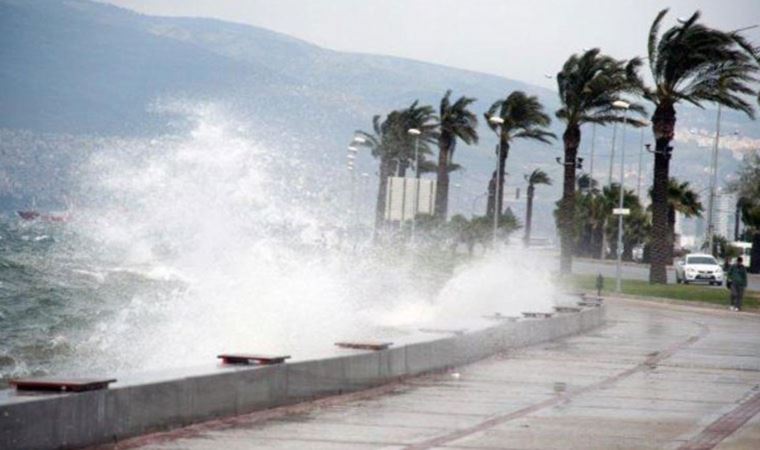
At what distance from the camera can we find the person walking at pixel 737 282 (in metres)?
46.7

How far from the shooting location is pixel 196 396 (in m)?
14.3

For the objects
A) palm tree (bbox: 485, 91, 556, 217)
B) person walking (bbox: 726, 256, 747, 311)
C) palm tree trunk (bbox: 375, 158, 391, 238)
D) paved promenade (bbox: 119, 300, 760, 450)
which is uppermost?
palm tree (bbox: 485, 91, 556, 217)

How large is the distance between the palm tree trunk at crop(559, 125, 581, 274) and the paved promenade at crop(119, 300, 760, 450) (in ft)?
153

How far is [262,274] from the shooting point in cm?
3731

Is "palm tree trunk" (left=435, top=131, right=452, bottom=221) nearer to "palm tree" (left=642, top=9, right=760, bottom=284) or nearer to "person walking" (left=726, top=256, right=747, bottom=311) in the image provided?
"palm tree" (left=642, top=9, right=760, bottom=284)

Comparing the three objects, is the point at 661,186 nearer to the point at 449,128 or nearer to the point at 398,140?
the point at 449,128

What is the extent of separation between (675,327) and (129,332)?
→ 1369 centimetres

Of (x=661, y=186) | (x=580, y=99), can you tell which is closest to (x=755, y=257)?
(x=580, y=99)

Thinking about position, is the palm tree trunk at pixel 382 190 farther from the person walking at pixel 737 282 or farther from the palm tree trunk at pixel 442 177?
the person walking at pixel 737 282

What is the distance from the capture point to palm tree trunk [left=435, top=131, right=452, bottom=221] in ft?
311

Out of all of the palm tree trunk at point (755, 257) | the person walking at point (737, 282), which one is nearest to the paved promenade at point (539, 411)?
the person walking at point (737, 282)

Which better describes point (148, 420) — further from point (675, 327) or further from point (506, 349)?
point (675, 327)

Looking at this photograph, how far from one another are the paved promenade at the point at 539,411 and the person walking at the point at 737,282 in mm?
21188

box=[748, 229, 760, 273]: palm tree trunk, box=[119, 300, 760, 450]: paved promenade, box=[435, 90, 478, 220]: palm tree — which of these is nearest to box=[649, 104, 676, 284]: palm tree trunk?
box=[435, 90, 478, 220]: palm tree
